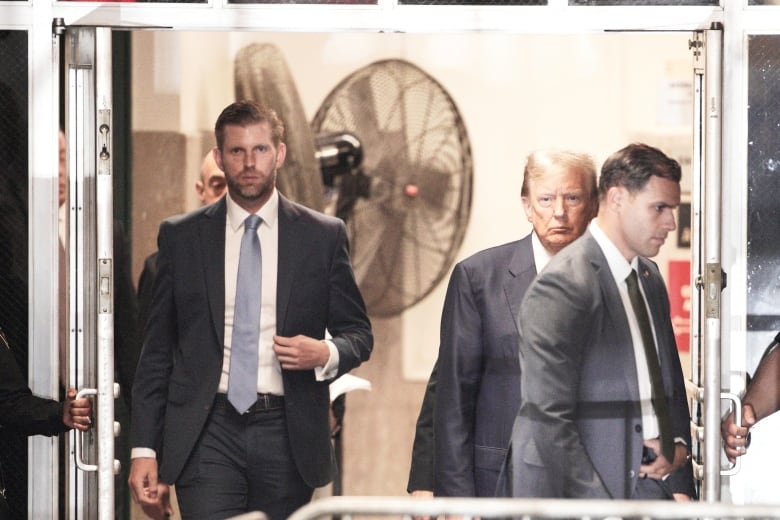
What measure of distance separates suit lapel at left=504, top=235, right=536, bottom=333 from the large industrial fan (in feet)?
0.76

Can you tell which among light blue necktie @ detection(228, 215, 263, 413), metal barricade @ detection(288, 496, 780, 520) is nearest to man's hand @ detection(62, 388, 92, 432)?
light blue necktie @ detection(228, 215, 263, 413)

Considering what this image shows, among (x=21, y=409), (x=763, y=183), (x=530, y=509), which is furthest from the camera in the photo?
(x=763, y=183)

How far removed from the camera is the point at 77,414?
13.2ft

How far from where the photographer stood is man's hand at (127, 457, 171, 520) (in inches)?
163

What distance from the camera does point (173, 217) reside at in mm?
4105

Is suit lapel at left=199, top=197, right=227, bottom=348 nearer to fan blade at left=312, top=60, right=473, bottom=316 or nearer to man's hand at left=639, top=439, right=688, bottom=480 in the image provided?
fan blade at left=312, top=60, right=473, bottom=316

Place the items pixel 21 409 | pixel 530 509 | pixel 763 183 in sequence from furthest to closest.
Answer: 1. pixel 763 183
2. pixel 21 409
3. pixel 530 509

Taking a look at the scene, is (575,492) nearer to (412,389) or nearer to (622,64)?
(412,389)

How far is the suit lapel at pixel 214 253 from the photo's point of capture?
4078 mm

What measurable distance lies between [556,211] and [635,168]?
12.7 inches

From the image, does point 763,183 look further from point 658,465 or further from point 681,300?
point 658,465

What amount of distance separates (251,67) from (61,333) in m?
1.18

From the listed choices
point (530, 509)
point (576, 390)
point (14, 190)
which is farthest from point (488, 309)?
point (14, 190)

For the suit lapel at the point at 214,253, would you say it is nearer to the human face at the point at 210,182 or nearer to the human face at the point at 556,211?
the human face at the point at 210,182
